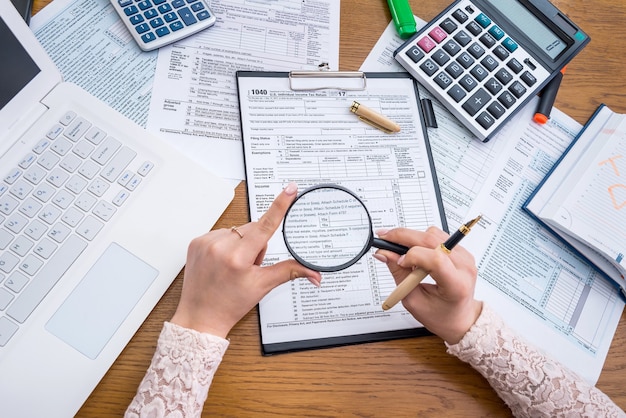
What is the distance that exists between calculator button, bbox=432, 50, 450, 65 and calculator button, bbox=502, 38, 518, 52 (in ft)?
0.34

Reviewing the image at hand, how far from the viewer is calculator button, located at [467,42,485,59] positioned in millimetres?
804

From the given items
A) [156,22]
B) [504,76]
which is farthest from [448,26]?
[156,22]

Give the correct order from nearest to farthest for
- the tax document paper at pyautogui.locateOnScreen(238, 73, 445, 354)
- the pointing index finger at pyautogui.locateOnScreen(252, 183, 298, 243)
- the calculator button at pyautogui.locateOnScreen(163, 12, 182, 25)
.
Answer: the pointing index finger at pyautogui.locateOnScreen(252, 183, 298, 243) → the tax document paper at pyautogui.locateOnScreen(238, 73, 445, 354) → the calculator button at pyautogui.locateOnScreen(163, 12, 182, 25)

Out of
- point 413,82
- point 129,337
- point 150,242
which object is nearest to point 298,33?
point 413,82

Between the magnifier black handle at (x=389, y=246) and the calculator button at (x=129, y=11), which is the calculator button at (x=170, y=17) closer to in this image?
the calculator button at (x=129, y=11)

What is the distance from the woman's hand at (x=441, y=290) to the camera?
600 mm

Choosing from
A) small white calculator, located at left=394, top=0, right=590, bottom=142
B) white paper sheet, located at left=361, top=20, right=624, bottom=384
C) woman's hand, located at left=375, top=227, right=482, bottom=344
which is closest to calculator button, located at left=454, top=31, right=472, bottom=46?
small white calculator, located at left=394, top=0, right=590, bottom=142

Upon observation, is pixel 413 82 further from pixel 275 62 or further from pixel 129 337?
pixel 129 337

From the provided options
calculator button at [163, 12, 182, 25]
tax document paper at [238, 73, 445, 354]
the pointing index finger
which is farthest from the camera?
calculator button at [163, 12, 182, 25]

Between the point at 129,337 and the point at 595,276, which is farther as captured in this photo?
the point at 595,276

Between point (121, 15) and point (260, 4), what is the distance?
23 cm

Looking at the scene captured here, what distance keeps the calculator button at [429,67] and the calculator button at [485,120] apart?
0.35ft

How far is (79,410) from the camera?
1.94 ft

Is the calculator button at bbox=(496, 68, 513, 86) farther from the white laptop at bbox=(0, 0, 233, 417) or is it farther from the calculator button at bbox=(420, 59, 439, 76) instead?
the white laptop at bbox=(0, 0, 233, 417)
